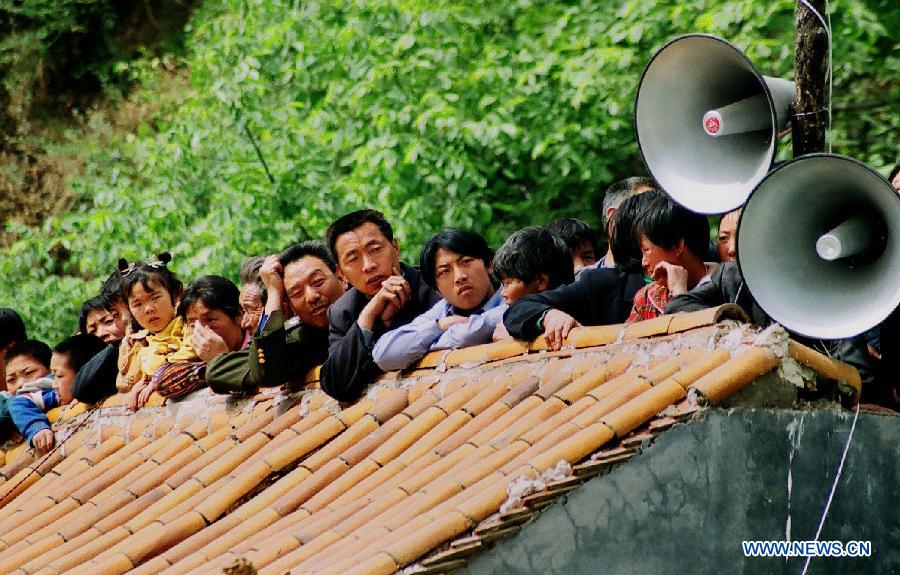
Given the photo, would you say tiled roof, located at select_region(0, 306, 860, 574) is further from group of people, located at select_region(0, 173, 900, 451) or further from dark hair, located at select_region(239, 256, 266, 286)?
dark hair, located at select_region(239, 256, 266, 286)

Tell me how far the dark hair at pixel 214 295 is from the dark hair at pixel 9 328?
3572mm

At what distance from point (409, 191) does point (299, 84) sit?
1850 millimetres

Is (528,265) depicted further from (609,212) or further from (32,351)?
(32,351)

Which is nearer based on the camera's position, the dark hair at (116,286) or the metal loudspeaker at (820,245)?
the metal loudspeaker at (820,245)

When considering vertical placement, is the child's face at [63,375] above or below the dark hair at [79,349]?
below

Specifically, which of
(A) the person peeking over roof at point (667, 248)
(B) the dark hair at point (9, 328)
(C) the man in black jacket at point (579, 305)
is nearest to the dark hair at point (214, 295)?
(C) the man in black jacket at point (579, 305)

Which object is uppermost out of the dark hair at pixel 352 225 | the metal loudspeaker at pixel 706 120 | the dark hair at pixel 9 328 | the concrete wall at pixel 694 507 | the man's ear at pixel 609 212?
the metal loudspeaker at pixel 706 120

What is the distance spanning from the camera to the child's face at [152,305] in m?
8.64

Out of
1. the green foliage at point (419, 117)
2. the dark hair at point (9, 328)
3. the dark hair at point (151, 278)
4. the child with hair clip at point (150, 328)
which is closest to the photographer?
the child with hair clip at point (150, 328)

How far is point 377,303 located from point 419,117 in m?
5.10

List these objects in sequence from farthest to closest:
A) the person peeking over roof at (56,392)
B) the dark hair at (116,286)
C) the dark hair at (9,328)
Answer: the dark hair at (9,328)
the person peeking over roof at (56,392)
the dark hair at (116,286)

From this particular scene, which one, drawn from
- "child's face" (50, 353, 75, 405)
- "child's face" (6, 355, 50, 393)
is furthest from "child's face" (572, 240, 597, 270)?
"child's face" (6, 355, 50, 393)

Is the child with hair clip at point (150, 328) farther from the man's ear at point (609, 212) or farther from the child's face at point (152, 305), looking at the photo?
the man's ear at point (609, 212)

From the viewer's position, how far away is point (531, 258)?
6.34 meters
